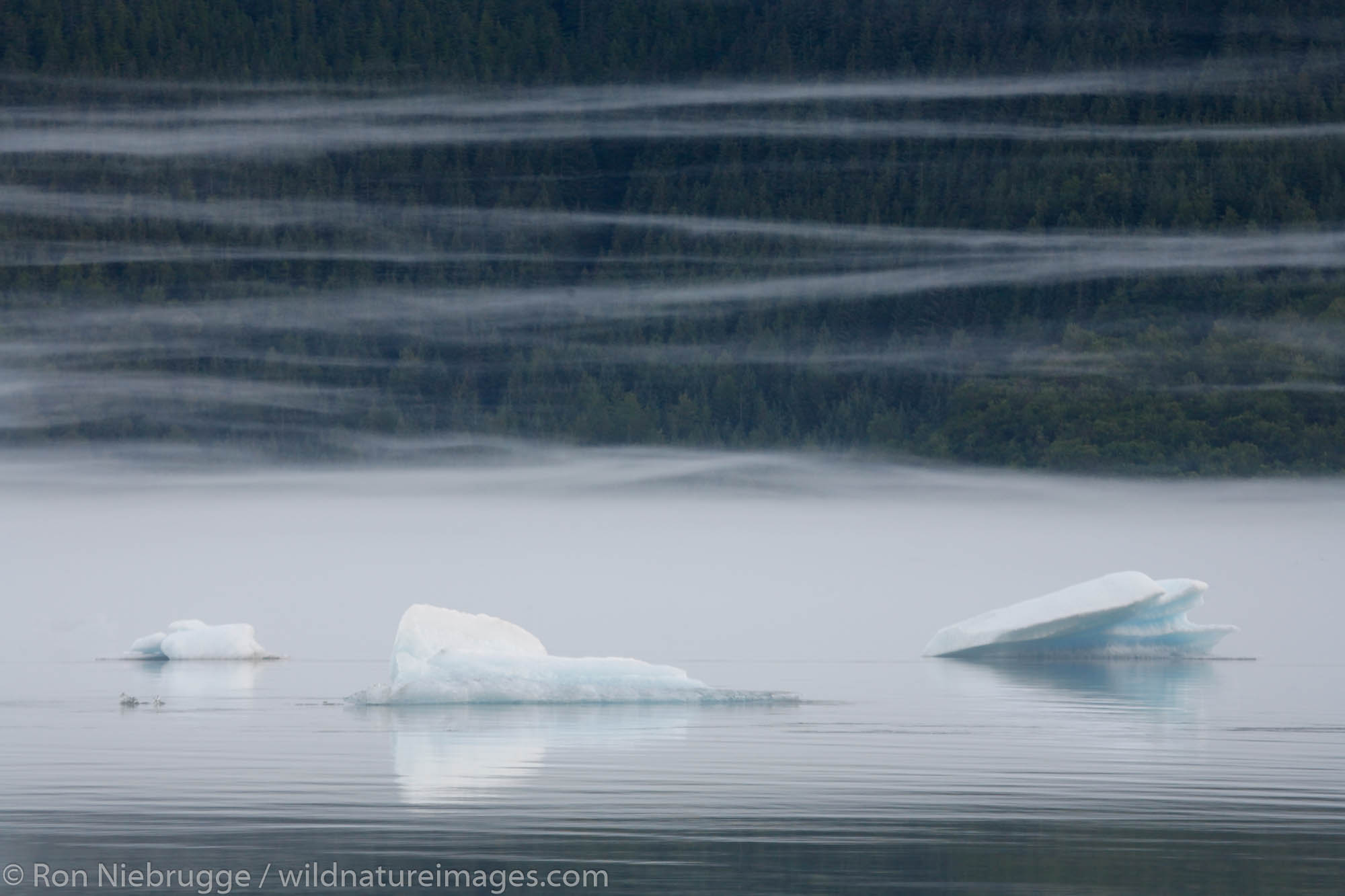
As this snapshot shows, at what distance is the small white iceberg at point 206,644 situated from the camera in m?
71.8

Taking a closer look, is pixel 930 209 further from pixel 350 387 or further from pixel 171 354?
pixel 171 354

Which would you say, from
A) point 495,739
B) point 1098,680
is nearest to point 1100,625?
point 1098,680

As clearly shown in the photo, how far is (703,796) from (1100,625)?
36.2m

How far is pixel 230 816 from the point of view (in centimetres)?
1659

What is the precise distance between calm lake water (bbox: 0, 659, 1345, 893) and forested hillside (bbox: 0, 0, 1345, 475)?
30283 mm

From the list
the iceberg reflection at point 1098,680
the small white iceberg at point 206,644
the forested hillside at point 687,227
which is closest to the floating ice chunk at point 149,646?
the small white iceberg at point 206,644

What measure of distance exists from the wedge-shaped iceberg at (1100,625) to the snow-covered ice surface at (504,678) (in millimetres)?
18389

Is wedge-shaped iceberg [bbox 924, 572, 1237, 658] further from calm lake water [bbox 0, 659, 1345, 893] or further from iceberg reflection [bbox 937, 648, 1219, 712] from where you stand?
calm lake water [bbox 0, 659, 1345, 893]

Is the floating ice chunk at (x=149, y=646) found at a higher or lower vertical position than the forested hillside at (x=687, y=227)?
lower

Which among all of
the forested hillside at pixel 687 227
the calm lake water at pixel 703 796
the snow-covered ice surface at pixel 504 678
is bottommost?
the snow-covered ice surface at pixel 504 678

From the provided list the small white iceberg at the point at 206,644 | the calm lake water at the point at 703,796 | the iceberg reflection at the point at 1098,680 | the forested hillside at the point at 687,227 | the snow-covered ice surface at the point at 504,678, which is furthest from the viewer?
the small white iceberg at the point at 206,644

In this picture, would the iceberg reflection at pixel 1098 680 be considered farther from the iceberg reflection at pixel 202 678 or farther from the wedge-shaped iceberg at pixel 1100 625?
the iceberg reflection at pixel 202 678

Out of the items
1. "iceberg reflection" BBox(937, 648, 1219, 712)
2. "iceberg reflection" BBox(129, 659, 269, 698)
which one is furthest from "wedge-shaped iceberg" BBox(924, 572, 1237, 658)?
"iceberg reflection" BBox(129, 659, 269, 698)

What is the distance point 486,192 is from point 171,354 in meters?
21.1
